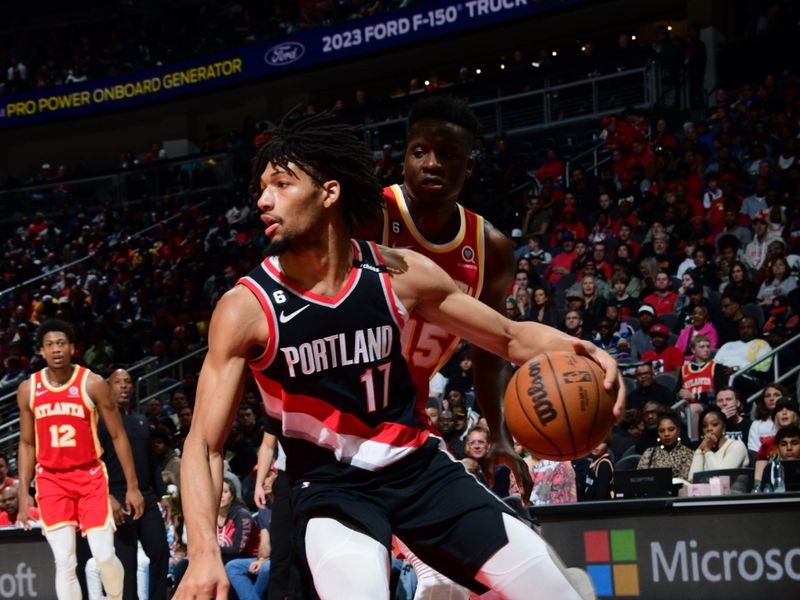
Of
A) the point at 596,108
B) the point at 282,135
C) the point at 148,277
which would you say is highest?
the point at 596,108

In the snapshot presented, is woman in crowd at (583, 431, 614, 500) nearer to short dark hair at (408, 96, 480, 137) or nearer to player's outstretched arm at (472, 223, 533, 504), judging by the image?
player's outstretched arm at (472, 223, 533, 504)

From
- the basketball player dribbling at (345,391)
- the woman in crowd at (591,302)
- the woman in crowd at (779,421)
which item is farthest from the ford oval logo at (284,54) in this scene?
the basketball player dribbling at (345,391)

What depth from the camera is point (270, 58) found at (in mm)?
22141

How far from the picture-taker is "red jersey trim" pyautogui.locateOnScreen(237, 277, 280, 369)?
3406mm

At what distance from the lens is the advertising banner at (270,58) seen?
19.7 m

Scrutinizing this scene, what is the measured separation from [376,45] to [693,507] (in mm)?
15017

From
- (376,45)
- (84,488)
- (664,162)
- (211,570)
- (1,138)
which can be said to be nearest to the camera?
(211,570)

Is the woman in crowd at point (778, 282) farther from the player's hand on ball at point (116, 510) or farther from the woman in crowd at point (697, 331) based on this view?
the player's hand on ball at point (116, 510)

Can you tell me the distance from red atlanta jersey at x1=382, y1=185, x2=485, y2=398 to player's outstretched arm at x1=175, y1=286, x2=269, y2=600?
3.53 ft

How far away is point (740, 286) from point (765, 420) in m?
2.36

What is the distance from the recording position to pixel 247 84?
22719mm

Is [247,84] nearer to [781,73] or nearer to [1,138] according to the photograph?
[1,138]

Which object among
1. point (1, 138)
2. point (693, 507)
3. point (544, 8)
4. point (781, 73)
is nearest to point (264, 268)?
point (693, 507)

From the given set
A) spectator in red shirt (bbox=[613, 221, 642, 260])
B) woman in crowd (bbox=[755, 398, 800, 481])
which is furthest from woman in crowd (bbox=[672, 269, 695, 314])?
woman in crowd (bbox=[755, 398, 800, 481])
